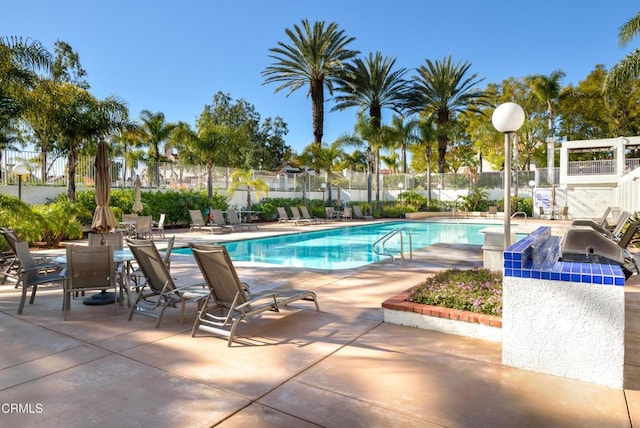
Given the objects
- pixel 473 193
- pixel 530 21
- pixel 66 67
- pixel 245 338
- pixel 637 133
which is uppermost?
pixel 530 21

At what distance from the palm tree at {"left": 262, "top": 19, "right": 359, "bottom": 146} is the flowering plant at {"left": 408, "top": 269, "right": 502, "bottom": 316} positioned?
67.9ft

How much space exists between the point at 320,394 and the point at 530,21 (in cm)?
3075

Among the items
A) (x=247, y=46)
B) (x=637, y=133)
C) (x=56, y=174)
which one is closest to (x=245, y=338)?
(x=56, y=174)

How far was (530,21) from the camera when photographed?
2664cm

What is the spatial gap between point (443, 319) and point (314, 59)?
24104mm

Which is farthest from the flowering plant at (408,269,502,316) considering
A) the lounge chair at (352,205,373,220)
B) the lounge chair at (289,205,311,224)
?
the lounge chair at (352,205,373,220)

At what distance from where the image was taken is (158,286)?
4.75m

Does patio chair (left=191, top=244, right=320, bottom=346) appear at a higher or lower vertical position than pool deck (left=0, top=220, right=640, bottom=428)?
higher

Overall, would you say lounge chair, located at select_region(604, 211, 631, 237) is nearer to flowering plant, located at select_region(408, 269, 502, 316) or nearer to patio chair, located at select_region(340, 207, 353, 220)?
flowering plant, located at select_region(408, 269, 502, 316)

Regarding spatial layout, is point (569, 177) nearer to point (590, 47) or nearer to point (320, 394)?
point (590, 47)

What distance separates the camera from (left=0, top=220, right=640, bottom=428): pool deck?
8.11ft

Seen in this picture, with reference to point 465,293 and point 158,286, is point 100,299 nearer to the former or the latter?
point 158,286

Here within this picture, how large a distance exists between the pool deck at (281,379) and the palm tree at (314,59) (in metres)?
21.6

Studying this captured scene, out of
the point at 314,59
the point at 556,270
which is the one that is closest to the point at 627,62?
the point at 556,270
